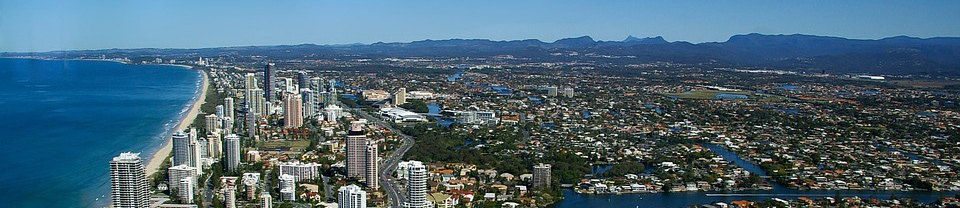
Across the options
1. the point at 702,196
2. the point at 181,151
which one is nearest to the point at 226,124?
the point at 181,151

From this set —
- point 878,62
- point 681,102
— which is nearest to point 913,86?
point 681,102

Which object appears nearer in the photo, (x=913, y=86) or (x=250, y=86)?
(x=250, y=86)

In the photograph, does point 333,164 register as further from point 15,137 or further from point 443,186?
point 15,137

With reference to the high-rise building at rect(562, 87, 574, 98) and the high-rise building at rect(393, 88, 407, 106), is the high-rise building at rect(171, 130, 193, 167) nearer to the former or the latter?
the high-rise building at rect(393, 88, 407, 106)

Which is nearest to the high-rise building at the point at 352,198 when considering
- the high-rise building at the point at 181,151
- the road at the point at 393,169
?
the road at the point at 393,169

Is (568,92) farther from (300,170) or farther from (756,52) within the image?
(756,52)

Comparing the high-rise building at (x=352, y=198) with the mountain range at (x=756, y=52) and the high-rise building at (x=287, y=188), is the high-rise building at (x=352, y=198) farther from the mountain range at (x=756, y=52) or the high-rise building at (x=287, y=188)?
the mountain range at (x=756, y=52)
